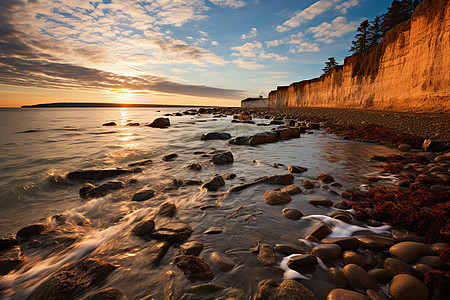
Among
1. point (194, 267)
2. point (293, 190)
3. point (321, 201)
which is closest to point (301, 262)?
point (194, 267)

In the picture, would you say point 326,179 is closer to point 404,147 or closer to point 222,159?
point 222,159

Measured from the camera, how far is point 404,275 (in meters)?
1.70

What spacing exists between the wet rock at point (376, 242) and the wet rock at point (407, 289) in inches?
20.2

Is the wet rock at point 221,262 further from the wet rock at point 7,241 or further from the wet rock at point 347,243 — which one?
the wet rock at point 7,241

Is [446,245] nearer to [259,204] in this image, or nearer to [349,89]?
[259,204]

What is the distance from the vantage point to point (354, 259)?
199 centimetres

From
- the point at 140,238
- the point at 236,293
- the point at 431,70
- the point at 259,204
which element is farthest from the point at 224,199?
the point at 431,70

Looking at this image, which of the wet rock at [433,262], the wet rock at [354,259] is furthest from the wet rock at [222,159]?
the wet rock at [433,262]

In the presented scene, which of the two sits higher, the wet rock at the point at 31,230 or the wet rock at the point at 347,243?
the wet rock at the point at 347,243

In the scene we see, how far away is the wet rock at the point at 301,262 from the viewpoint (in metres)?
2.00

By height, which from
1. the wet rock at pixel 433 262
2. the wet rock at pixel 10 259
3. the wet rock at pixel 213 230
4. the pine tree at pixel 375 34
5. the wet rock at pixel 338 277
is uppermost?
the pine tree at pixel 375 34

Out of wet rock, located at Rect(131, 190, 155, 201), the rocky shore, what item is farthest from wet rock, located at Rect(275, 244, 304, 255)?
wet rock, located at Rect(131, 190, 155, 201)

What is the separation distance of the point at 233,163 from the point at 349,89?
29889mm

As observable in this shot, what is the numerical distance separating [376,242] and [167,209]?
10.2 ft
